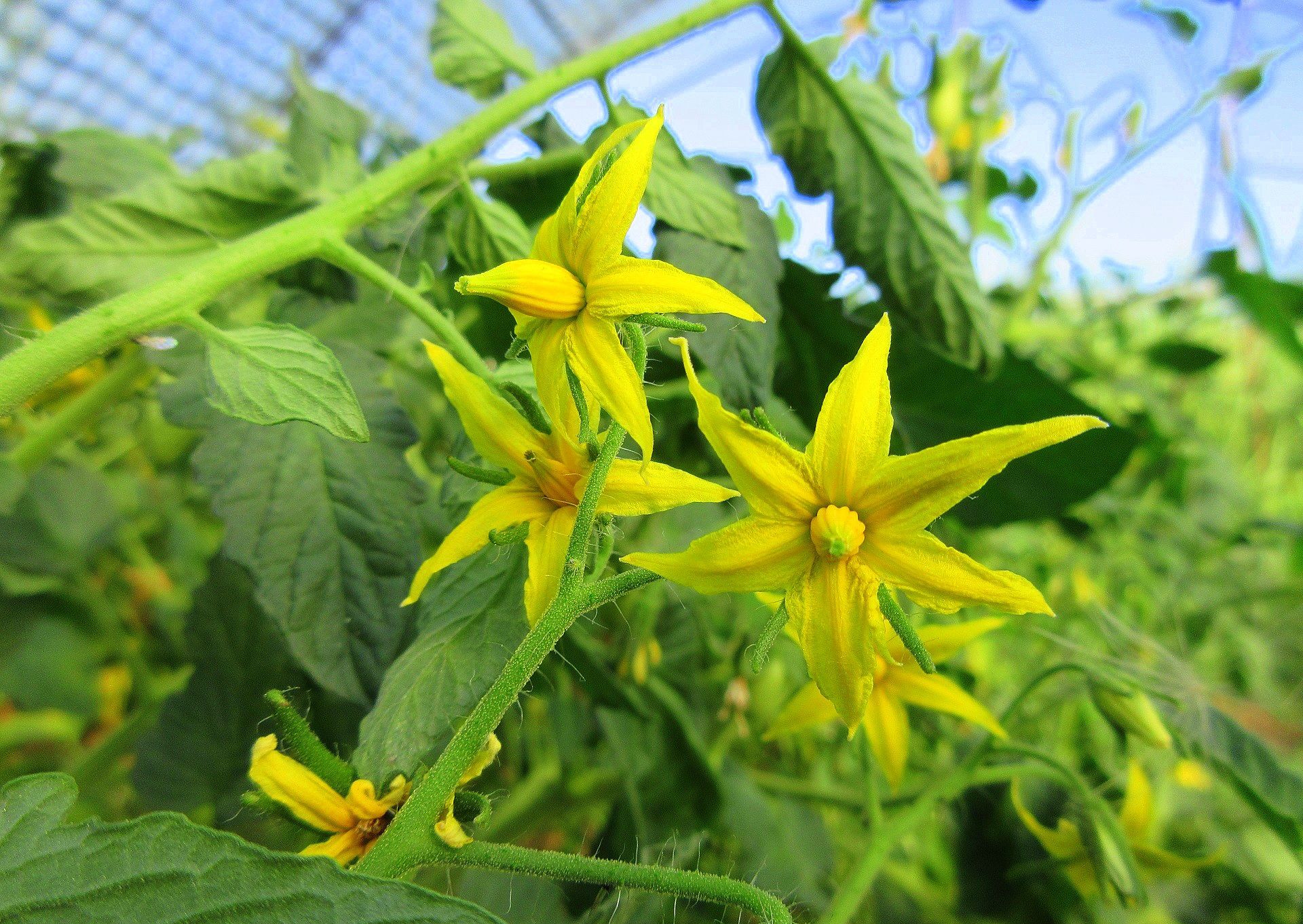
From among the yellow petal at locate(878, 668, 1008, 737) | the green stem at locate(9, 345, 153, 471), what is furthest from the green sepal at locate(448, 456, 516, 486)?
the green stem at locate(9, 345, 153, 471)

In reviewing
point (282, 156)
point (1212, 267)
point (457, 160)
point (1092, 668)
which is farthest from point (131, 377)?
point (1212, 267)

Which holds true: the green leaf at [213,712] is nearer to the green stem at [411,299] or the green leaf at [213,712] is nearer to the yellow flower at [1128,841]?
the green stem at [411,299]

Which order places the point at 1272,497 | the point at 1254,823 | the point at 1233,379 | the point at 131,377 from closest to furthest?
the point at 131,377
the point at 1254,823
the point at 1272,497
the point at 1233,379

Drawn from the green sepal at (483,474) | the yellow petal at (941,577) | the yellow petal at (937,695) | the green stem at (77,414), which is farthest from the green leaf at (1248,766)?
the green stem at (77,414)

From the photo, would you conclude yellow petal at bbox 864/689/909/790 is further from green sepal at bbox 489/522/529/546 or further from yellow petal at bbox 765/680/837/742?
green sepal at bbox 489/522/529/546

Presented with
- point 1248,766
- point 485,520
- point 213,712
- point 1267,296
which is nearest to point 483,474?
point 485,520

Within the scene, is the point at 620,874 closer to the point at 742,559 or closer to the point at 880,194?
the point at 742,559

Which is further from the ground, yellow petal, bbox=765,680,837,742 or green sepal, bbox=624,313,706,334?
green sepal, bbox=624,313,706,334

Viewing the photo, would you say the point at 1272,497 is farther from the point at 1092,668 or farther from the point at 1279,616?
the point at 1092,668
